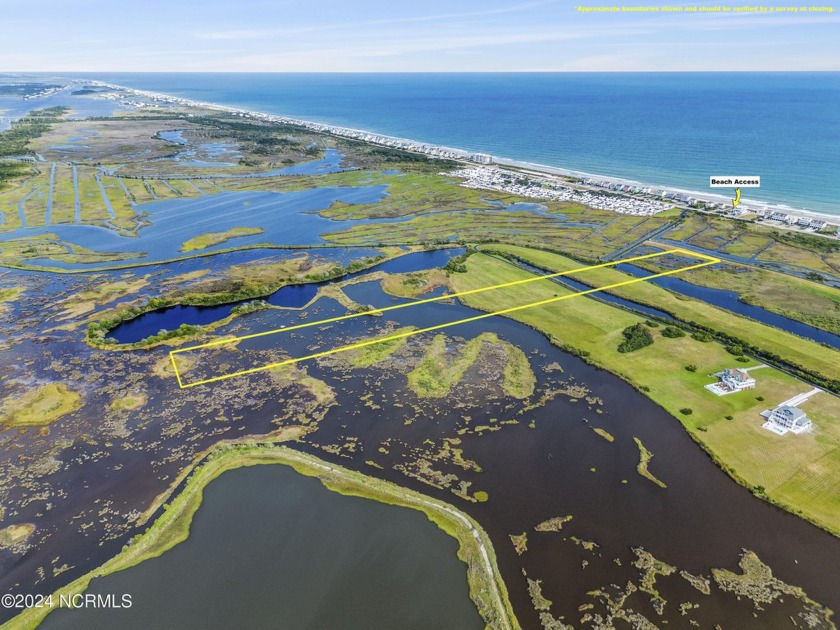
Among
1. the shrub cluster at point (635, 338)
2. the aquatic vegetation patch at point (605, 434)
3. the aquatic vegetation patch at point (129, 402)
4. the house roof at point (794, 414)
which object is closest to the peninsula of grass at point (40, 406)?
the aquatic vegetation patch at point (129, 402)

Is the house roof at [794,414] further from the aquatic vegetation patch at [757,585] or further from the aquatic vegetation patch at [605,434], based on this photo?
the aquatic vegetation patch at [757,585]

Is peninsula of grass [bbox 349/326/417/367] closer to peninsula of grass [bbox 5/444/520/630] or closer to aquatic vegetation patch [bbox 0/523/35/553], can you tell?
peninsula of grass [bbox 5/444/520/630]

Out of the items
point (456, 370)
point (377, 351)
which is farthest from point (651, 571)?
point (377, 351)

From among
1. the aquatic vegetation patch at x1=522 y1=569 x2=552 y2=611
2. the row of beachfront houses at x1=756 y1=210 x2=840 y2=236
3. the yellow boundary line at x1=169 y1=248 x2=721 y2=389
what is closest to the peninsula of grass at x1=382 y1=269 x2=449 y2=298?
the yellow boundary line at x1=169 y1=248 x2=721 y2=389

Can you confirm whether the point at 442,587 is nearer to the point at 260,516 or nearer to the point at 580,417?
the point at 260,516

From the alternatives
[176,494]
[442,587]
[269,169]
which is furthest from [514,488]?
[269,169]

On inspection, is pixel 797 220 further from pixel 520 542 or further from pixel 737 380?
pixel 520 542
